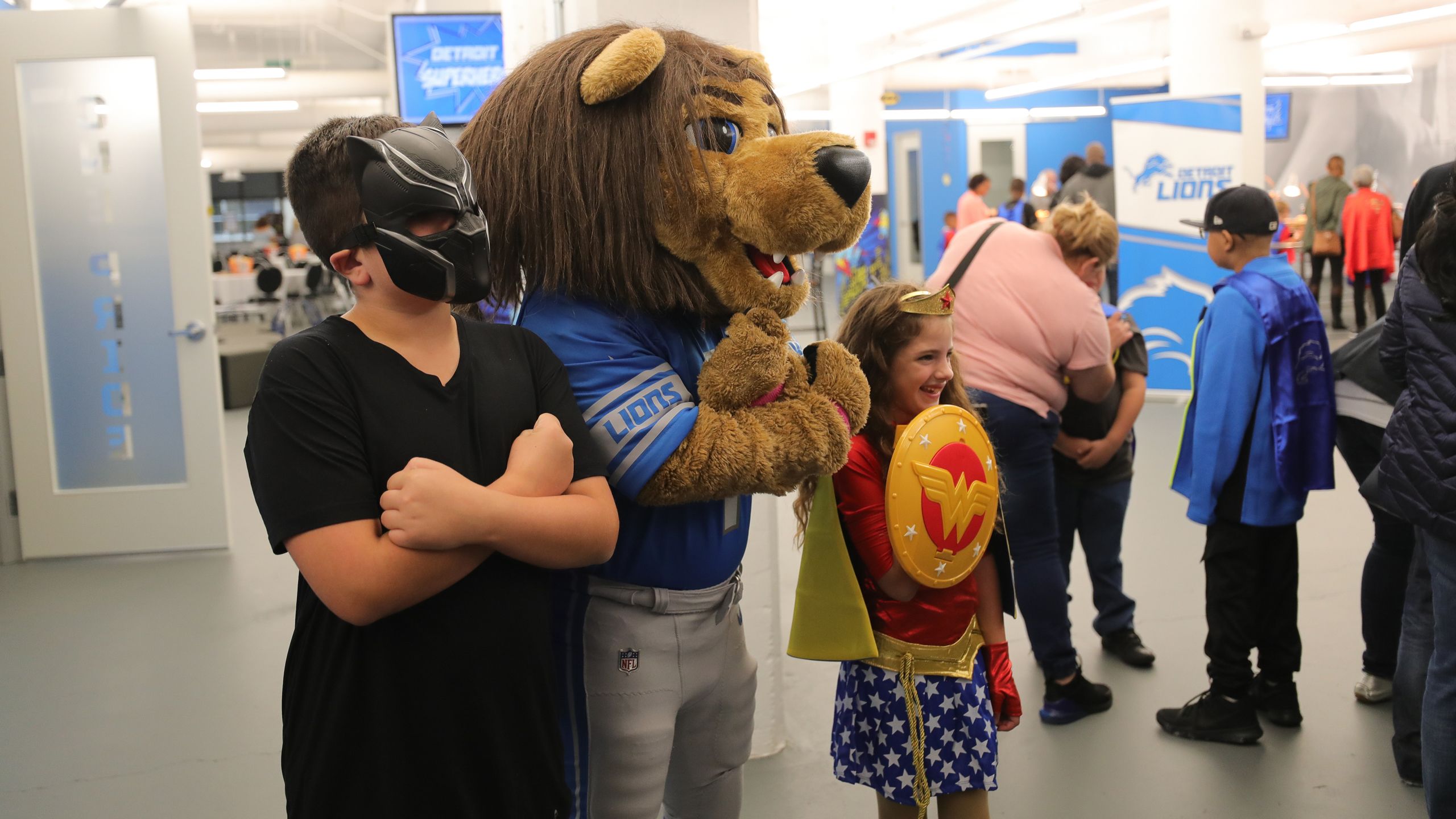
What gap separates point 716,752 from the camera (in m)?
1.58

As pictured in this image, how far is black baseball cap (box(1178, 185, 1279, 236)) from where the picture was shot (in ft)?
9.21

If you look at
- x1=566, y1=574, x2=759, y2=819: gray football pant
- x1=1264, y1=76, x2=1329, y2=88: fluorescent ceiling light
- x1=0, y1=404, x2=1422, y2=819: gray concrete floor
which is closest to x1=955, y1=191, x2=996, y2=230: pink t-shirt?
x1=0, y1=404, x2=1422, y2=819: gray concrete floor

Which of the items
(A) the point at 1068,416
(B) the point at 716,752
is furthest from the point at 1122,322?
(B) the point at 716,752

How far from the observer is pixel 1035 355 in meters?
2.86

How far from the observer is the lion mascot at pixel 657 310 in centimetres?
138

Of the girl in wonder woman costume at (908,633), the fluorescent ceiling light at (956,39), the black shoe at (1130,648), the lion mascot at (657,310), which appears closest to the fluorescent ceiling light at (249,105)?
the fluorescent ceiling light at (956,39)

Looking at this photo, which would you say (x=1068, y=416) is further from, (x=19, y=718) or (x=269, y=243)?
(x=269, y=243)

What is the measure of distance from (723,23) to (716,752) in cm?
172

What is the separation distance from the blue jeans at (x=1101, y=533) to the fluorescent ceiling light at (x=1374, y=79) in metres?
18.4

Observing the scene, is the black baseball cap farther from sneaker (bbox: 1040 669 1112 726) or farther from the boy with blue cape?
sneaker (bbox: 1040 669 1112 726)

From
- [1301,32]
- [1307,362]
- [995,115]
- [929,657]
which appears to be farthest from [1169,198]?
[995,115]

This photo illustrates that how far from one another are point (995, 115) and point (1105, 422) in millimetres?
17536

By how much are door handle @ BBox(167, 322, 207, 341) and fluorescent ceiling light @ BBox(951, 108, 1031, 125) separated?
16348 mm

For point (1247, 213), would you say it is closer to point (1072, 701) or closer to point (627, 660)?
point (1072, 701)
